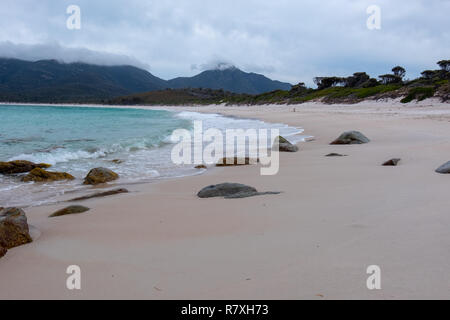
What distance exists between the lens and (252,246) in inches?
103

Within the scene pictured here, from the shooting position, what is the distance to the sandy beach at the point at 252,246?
6.52 feet

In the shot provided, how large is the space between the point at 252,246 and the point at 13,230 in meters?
2.30

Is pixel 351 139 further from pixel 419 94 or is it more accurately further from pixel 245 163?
pixel 419 94

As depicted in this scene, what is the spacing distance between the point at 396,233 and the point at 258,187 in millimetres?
2620

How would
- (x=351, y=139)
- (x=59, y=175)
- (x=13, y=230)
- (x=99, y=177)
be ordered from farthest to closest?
(x=351, y=139), (x=59, y=175), (x=99, y=177), (x=13, y=230)

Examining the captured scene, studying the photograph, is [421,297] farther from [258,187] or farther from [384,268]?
[258,187]

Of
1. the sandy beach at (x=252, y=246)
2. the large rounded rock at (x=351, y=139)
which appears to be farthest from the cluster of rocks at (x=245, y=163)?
the sandy beach at (x=252, y=246)

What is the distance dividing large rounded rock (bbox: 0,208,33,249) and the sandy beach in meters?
0.13

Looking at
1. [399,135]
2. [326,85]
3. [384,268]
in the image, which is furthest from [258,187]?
[326,85]

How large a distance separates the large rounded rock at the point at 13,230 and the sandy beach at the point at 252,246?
0.13m

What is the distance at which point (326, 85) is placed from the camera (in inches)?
2638

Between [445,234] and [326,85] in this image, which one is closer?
[445,234]

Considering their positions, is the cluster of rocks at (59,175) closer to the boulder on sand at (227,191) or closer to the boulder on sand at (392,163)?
the boulder on sand at (227,191)

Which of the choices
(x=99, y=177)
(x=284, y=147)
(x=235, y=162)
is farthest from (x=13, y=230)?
(x=284, y=147)
